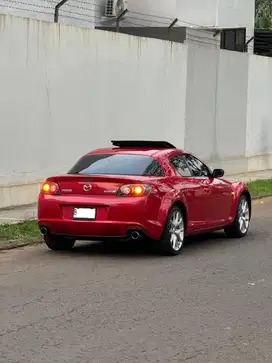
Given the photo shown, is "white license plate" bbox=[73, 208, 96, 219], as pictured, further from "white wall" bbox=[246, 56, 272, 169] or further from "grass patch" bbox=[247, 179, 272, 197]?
"white wall" bbox=[246, 56, 272, 169]

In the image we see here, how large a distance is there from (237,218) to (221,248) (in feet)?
3.92

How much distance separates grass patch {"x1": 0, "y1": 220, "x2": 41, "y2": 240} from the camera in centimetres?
1254

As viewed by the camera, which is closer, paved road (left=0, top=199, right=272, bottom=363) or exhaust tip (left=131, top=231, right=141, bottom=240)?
paved road (left=0, top=199, right=272, bottom=363)

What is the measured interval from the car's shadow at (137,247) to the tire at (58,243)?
11 cm

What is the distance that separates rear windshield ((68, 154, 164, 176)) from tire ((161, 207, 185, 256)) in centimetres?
61

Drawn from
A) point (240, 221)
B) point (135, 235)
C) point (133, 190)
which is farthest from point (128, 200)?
point (240, 221)

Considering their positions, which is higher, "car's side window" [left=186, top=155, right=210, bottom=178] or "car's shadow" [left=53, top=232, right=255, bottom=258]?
"car's side window" [left=186, top=155, right=210, bottom=178]

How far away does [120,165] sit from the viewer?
1152 centimetres

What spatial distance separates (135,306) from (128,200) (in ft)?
9.41

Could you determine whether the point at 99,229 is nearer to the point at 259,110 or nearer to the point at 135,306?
the point at 135,306

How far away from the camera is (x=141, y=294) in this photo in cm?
868

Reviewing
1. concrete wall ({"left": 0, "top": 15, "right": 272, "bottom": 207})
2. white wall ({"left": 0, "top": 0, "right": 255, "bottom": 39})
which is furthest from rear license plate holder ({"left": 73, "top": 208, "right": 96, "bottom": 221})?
white wall ({"left": 0, "top": 0, "right": 255, "bottom": 39})

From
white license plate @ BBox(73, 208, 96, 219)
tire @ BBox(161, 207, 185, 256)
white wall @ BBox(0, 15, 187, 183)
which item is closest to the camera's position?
white license plate @ BBox(73, 208, 96, 219)

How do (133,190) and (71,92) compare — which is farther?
(71,92)
